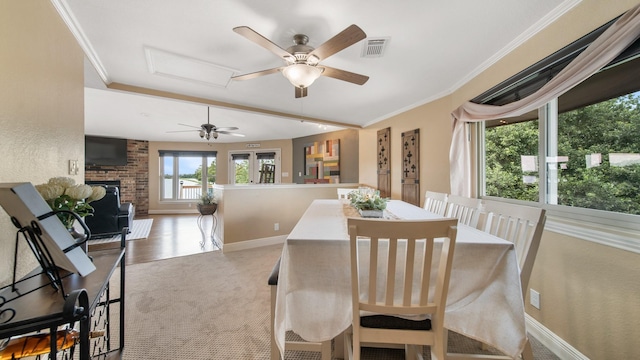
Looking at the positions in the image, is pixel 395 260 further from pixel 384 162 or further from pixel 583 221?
pixel 384 162

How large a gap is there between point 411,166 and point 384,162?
2.31 feet

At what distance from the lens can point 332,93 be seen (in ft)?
10.6

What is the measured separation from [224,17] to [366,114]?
9.71 ft

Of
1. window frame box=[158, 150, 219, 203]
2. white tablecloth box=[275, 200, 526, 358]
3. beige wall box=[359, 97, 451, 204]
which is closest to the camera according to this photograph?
white tablecloth box=[275, 200, 526, 358]

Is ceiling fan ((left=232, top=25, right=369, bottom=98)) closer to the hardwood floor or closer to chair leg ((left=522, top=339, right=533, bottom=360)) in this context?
chair leg ((left=522, top=339, right=533, bottom=360))

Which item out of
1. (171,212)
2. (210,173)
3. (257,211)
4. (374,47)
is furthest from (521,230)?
(171,212)

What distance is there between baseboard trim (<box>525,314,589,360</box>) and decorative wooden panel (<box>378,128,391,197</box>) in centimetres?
260

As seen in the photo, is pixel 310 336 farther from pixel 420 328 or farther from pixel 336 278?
pixel 420 328

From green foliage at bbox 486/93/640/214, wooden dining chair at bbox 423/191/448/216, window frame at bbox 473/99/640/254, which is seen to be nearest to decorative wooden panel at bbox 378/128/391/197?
wooden dining chair at bbox 423/191/448/216

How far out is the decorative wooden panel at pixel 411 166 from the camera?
349 cm

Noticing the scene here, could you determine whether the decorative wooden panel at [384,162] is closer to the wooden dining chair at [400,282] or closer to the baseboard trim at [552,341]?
the baseboard trim at [552,341]

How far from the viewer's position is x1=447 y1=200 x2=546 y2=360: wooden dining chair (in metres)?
1.19

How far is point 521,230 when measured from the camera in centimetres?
132

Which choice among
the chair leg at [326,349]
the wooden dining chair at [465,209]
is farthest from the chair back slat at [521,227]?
the chair leg at [326,349]
